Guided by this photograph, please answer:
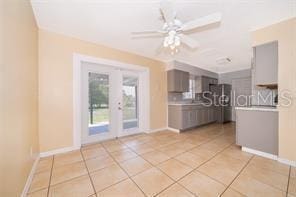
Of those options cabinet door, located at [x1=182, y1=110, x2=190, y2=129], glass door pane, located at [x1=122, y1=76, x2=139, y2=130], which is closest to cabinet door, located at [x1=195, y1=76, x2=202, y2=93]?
cabinet door, located at [x1=182, y1=110, x2=190, y2=129]

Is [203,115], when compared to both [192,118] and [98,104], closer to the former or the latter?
[192,118]

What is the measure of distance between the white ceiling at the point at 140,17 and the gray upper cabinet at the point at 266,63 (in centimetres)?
41

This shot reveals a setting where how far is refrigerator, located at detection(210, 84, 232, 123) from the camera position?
5715mm

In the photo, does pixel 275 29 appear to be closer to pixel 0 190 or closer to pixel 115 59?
pixel 115 59

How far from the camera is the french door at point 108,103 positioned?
322 cm

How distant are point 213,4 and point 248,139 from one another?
2.50 m

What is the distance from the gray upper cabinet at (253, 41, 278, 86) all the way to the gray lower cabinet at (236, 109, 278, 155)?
1.92 feet

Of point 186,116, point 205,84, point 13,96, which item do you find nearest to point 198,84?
point 205,84

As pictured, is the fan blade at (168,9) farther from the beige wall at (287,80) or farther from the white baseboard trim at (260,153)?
the white baseboard trim at (260,153)

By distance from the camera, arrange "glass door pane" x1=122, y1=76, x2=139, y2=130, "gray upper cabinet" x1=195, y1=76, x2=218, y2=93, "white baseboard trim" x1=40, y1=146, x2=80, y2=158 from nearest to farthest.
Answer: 1. "white baseboard trim" x1=40, y1=146, x2=80, y2=158
2. "glass door pane" x1=122, y1=76, x2=139, y2=130
3. "gray upper cabinet" x1=195, y1=76, x2=218, y2=93

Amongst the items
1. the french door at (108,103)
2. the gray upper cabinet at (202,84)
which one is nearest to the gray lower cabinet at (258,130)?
the french door at (108,103)

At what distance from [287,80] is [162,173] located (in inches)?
98.3

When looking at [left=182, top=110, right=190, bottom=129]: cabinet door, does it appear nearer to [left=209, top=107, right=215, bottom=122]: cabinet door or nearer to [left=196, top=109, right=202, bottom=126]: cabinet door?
[left=196, top=109, right=202, bottom=126]: cabinet door

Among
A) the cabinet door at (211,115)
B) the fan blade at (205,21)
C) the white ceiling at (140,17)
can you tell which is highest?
the white ceiling at (140,17)
